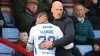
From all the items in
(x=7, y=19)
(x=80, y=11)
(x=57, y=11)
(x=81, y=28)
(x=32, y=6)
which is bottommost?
(x=81, y=28)

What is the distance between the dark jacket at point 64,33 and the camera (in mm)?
6016

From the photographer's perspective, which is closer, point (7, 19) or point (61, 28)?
point (61, 28)

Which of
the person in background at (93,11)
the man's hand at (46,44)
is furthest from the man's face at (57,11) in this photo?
the person in background at (93,11)

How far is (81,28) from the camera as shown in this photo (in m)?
8.55

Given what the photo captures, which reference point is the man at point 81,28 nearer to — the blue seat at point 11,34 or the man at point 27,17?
the man at point 27,17

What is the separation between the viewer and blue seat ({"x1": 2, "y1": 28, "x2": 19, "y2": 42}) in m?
8.46

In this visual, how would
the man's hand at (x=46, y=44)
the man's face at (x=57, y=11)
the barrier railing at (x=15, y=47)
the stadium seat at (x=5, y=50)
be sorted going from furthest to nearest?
the stadium seat at (x=5, y=50)
the barrier railing at (x=15, y=47)
the man's face at (x=57, y=11)
the man's hand at (x=46, y=44)

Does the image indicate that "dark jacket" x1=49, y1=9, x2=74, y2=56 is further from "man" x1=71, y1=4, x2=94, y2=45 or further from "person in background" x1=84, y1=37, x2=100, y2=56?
"man" x1=71, y1=4, x2=94, y2=45

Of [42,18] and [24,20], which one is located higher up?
[42,18]

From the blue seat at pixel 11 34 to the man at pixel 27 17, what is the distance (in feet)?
0.43

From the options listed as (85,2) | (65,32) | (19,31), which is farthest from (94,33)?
(65,32)

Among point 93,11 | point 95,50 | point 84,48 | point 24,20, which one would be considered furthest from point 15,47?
point 93,11

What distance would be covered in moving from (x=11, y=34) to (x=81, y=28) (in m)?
1.49

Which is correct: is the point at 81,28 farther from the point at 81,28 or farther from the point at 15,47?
the point at 15,47
